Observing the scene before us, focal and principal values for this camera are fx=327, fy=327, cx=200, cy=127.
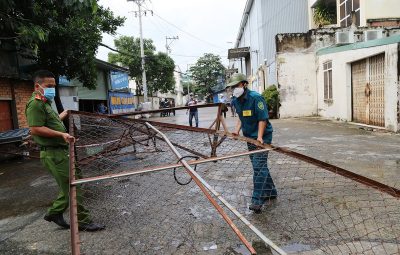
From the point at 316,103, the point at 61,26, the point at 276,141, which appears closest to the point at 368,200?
the point at 276,141

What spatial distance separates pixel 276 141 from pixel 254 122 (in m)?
5.04

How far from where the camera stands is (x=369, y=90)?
33.9 feet

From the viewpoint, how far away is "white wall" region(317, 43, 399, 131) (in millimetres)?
8781

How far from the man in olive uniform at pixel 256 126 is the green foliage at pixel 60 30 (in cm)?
323

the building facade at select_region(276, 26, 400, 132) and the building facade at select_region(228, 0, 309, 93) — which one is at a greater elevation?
the building facade at select_region(228, 0, 309, 93)

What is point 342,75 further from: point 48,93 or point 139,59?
point 139,59

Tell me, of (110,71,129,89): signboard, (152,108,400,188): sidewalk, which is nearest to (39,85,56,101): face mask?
(152,108,400,188): sidewalk

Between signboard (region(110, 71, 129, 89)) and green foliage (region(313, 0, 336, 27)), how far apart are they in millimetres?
12994

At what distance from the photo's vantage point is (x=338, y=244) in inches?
109

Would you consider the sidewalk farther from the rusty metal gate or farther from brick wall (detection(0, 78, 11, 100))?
brick wall (detection(0, 78, 11, 100))

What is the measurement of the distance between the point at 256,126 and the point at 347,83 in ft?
30.6

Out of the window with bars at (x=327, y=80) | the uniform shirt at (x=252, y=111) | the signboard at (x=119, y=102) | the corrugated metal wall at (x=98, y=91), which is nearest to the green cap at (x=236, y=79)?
the uniform shirt at (x=252, y=111)

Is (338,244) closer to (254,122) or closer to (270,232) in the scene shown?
(270,232)

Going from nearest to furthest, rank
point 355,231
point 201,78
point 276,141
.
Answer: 1. point 355,231
2. point 276,141
3. point 201,78
